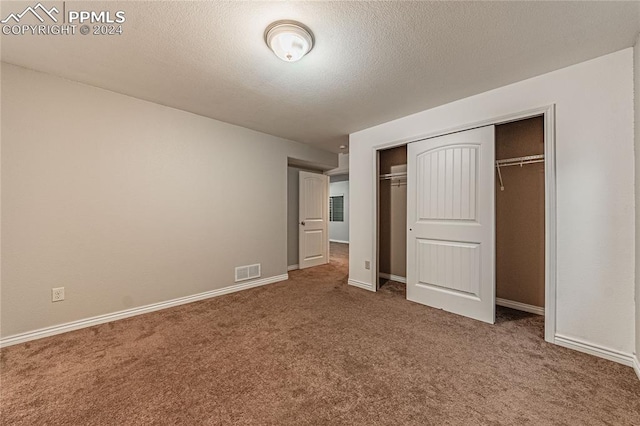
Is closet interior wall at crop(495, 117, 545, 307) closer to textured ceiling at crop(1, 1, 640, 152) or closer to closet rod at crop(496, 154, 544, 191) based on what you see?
closet rod at crop(496, 154, 544, 191)

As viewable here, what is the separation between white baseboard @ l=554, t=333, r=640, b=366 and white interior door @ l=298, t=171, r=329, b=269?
3.73m

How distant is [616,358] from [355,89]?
9.95 ft

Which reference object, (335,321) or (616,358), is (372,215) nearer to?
(335,321)

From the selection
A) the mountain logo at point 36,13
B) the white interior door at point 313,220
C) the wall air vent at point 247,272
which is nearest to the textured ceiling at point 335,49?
the mountain logo at point 36,13

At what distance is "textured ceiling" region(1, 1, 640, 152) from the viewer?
1.53 metres

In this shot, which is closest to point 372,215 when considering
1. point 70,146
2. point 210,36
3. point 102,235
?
point 210,36

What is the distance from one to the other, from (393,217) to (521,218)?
5.49ft

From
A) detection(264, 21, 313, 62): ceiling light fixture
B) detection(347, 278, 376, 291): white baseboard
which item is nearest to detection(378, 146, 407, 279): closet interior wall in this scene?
detection(347, 278, 376, 291): white baseboard

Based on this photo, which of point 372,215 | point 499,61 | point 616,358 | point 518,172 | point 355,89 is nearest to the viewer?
point 616,358

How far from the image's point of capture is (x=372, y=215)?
3545 millimetres

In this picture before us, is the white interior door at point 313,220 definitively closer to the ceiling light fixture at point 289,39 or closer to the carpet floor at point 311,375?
the carpet floor at point 311,375

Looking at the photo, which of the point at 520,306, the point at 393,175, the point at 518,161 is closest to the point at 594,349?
the point at 520,306

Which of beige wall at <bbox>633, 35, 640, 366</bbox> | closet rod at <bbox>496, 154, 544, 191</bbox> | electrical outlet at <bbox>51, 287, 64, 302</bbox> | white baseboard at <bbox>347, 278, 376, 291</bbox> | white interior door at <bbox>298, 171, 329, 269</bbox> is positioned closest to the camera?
beige wall at <bbox>633, 35, 640, 366</bbox>

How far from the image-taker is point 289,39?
1.68m
